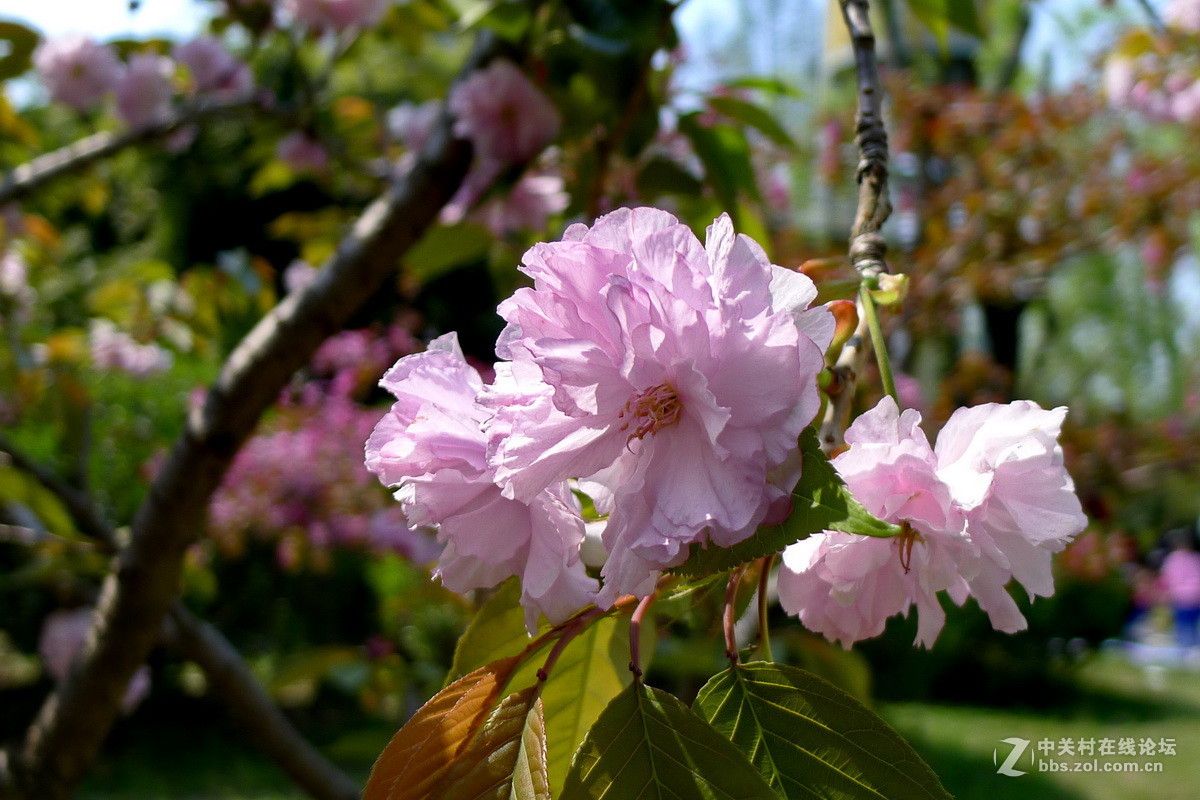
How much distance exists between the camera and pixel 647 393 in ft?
1.10

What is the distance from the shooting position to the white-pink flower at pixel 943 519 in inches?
13.4

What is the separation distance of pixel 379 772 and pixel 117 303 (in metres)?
2.19

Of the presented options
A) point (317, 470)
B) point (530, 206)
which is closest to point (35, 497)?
point (530, 206)

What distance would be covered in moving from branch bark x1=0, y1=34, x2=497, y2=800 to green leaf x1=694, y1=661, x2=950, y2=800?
0.77m

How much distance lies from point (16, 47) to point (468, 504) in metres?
1.48

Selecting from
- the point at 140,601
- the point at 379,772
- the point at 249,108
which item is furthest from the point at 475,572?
the point at 249,108

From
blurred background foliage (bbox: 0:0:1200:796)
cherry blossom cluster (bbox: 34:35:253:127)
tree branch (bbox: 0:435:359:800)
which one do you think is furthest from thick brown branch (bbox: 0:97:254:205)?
tree branch (bbox: 0:435:359:800)

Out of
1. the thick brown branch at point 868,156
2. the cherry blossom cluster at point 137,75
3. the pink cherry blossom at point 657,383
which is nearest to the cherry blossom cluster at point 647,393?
the pink cherry blossom at point 657,383

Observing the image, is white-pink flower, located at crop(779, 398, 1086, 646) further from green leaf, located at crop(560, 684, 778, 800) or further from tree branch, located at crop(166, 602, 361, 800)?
tree branch, located at crop(166, 602, 361, 800)

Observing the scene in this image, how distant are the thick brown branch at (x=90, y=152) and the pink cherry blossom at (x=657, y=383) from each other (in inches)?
52.0

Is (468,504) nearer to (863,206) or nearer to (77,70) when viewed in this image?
(863,206)

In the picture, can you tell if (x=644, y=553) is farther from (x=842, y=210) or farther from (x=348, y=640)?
(x=842, y=210)

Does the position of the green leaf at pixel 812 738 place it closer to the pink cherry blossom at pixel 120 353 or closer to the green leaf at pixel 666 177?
the green leaf at pixel 666 177

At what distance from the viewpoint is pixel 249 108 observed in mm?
1548
